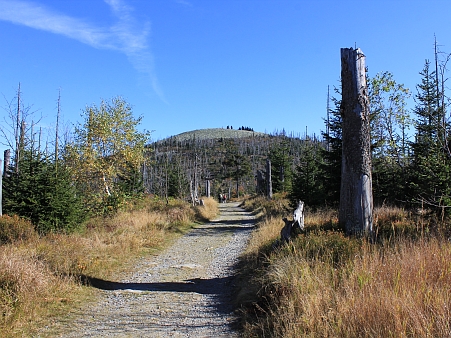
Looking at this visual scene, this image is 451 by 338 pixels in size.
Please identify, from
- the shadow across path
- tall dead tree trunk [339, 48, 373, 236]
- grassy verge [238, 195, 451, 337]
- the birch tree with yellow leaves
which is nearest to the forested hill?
the birch tree with yellow leaves

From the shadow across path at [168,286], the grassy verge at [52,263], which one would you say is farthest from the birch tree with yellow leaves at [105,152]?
the shadow across path at [168,286]

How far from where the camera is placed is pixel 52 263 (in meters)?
6.92

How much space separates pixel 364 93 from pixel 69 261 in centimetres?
719

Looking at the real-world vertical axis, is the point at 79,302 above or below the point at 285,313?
below

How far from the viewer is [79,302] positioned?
228 inches

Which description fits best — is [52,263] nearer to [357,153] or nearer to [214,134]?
[357,153]

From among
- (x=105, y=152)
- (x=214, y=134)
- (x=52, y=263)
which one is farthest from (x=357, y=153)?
(x=214, y=134)

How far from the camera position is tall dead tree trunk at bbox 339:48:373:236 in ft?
23.4

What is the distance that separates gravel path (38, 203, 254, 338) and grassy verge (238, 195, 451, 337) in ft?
2.00

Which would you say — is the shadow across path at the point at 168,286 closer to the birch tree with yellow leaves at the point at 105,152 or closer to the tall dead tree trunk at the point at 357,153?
the tall dead tree trunk at the point at 357,153

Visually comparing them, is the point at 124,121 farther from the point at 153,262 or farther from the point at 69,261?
the point at 69,261

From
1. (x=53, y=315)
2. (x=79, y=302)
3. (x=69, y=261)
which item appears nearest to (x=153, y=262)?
(x=69, y=261)

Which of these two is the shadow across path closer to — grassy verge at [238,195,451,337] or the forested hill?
grassy verge at [238,195,451,337]

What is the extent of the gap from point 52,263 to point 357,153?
21.9 ft
